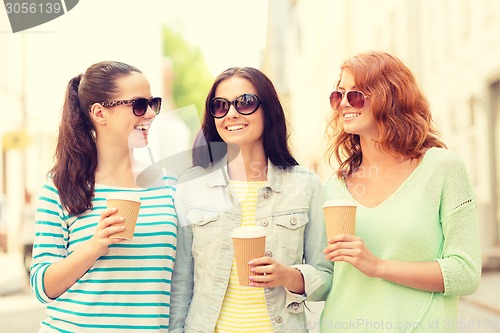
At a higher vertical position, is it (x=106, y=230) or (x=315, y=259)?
(x=106, y=230)

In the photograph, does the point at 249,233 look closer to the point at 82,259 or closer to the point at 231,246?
the point at 231,246

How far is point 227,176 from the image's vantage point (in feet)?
9.53

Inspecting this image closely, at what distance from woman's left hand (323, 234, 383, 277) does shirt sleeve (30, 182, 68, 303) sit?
1121mm

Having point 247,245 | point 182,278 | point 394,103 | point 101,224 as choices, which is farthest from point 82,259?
point 394,103

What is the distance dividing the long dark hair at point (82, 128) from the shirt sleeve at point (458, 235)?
1.49 meters

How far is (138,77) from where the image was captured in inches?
113

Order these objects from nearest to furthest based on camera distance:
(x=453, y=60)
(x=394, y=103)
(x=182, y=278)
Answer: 1. (x=394, y=103)
2. (x=182, y=278)
3. (x=453, y=60)

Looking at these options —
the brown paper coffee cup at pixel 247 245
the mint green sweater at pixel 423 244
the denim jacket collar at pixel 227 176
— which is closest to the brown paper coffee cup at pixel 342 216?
the mint green sweater at pixel 423 244

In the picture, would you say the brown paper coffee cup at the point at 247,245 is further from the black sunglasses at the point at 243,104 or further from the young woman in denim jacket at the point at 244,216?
the black sunglasses at the point at 243,104

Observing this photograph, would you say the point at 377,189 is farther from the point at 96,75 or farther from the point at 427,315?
the point at 96,75

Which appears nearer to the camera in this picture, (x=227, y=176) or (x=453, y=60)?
(x=227, y=176)

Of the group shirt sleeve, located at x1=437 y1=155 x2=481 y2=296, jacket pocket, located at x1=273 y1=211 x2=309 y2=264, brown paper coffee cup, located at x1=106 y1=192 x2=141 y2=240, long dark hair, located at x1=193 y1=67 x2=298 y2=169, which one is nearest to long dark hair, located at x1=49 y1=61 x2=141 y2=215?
brown paper coffee cup, located at x1=106 y1=192 x2=141 y2=240

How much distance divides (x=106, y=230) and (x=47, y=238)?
0.37m

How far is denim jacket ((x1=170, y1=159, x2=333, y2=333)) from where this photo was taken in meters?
2.66
